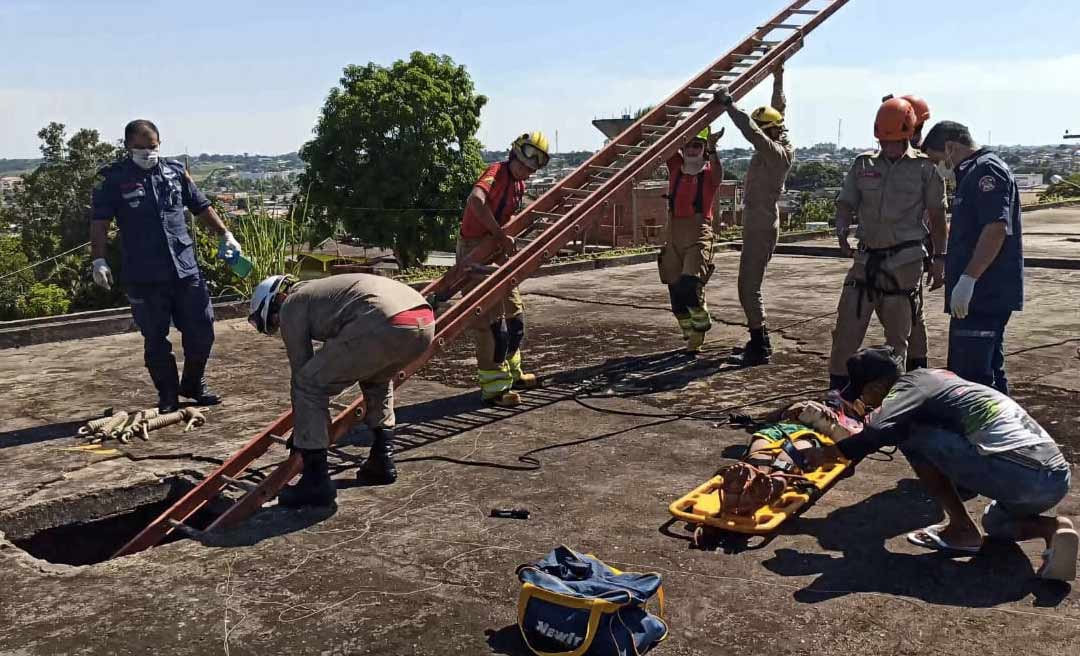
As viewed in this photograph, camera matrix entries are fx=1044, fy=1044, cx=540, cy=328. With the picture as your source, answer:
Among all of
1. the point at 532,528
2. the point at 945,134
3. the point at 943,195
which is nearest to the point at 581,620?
the point at 532,528

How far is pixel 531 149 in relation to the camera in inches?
300

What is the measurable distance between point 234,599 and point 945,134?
4397 millimetres

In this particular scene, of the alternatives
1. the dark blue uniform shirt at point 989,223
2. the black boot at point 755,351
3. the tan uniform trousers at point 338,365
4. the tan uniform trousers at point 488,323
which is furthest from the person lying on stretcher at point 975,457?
the black boot at point 755,351

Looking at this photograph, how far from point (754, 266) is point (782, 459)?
3.68 metres

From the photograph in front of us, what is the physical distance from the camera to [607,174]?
342 inches

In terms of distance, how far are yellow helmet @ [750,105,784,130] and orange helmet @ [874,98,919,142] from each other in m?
1.97

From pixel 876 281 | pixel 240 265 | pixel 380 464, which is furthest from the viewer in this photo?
pixel 240 265

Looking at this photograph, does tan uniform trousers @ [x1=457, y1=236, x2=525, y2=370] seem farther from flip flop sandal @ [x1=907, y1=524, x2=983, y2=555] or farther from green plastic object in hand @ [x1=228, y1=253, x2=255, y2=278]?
flip flop sandal @ [x1=907, y1=524, x2=983, y2=555]

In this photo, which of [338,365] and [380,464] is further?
[380,464]

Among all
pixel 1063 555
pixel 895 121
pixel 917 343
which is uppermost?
pixel 895 121

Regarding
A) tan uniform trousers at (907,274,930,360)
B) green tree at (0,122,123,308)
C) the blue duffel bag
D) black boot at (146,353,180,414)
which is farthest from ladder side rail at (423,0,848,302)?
green tree at (0,122,123,308)

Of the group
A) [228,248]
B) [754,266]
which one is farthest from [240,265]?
[754,266]

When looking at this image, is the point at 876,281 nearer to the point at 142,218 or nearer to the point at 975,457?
the point at 975,457

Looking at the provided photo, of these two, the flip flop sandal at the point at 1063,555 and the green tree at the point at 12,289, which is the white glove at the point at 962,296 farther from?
the green tree at the point at 12,289
